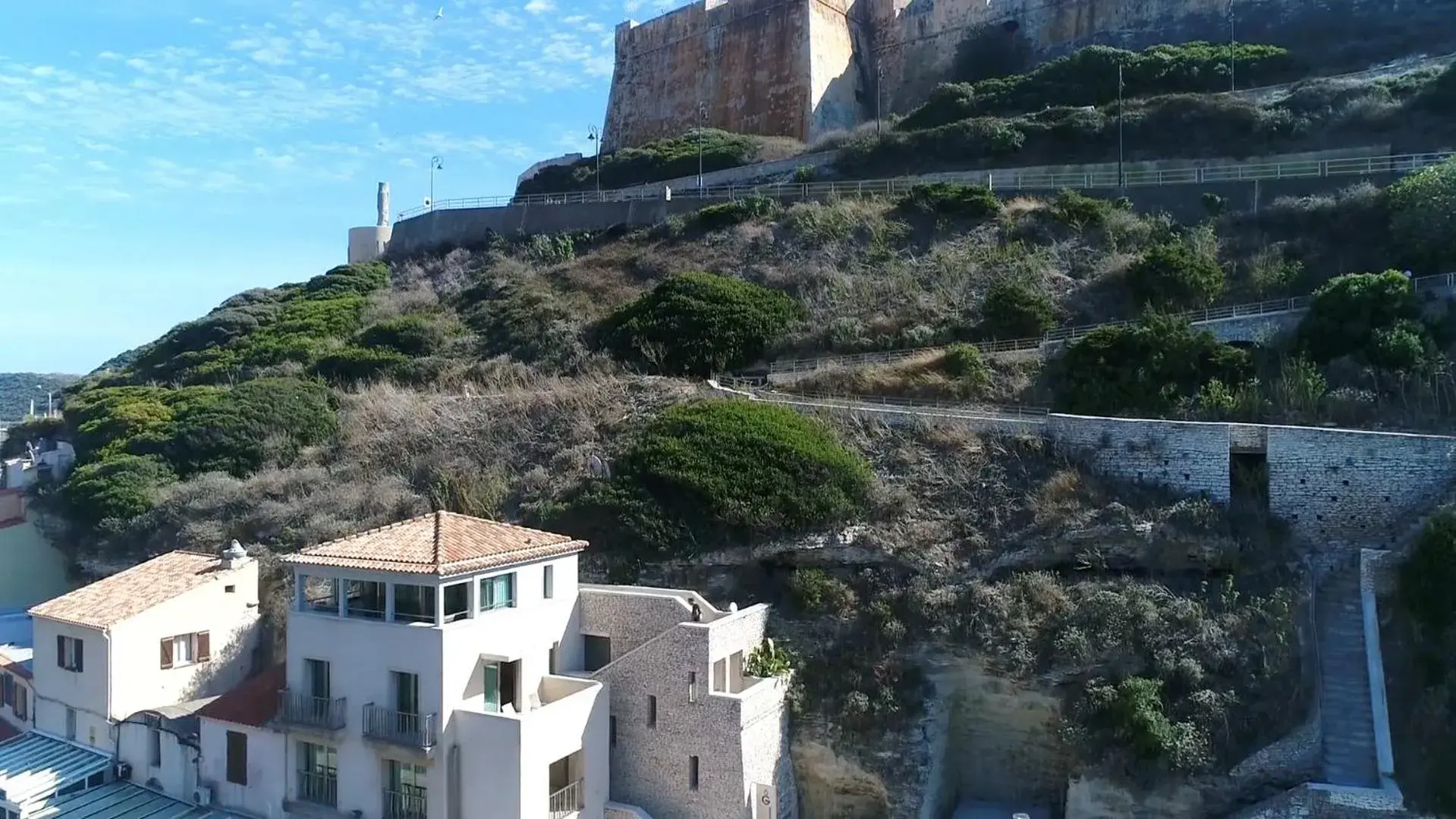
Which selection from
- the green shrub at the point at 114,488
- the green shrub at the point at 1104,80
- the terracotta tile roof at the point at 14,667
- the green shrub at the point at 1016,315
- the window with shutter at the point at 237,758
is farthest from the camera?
the green shrub at the point at 1104,80

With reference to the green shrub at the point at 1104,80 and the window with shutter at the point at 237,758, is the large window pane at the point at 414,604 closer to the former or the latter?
the window with shutter at the point at 237,758

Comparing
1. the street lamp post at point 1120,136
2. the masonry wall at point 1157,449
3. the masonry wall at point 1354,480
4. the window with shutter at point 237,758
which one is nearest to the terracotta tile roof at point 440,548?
the window with shutter at point 237,758

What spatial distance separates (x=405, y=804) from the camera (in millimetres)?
17062

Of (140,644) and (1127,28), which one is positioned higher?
(1127,28)

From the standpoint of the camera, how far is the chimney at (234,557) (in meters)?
21.9

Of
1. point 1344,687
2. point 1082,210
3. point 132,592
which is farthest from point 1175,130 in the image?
point 132,592

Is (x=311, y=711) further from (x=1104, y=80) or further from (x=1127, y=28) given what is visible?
(x=1127, y=28)

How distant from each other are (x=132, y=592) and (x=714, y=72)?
41518 mm

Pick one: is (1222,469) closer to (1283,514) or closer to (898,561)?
(1283,514)

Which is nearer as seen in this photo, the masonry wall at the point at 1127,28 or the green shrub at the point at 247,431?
the green shrub at the point at 247,431

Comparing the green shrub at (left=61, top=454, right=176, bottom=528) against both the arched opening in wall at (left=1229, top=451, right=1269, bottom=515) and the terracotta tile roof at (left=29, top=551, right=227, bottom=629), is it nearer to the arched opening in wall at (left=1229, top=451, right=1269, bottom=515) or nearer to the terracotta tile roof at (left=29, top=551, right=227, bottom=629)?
the terracotta tile roof at (left=29, top=551, right=227, bottom=629)

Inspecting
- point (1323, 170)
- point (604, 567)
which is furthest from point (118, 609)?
point (1323, 170)

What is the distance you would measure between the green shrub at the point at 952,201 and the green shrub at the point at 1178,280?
7.23 m

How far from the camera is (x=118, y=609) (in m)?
20.4
